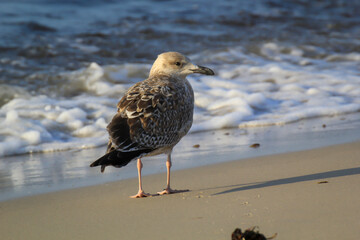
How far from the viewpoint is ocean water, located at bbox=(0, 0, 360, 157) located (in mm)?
7973

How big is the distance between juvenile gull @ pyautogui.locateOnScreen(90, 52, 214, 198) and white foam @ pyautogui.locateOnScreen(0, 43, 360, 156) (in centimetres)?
226

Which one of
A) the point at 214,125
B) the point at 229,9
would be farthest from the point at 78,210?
the point at 229,9

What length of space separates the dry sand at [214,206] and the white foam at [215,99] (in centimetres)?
224

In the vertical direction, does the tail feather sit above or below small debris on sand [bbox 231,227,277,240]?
above

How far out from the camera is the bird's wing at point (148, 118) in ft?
15.0

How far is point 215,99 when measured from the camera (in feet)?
29.8

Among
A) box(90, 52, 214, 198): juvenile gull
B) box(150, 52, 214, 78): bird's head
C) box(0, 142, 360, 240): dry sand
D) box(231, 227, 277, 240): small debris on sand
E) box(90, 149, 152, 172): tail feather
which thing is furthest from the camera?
box(150, 52, 214, 78): bird's head

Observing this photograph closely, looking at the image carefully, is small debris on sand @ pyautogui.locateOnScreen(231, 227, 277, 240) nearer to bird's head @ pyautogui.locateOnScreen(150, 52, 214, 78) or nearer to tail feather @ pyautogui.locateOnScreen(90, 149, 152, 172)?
tail feather @ pyautogui.locateOnScreen(90, 149, 152, 172)

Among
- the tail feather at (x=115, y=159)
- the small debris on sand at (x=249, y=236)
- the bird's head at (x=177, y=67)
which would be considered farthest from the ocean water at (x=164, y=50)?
the small debris on sand at (x=249, y=236)

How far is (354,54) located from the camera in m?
12.9

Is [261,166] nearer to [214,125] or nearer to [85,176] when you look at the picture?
[85,176]

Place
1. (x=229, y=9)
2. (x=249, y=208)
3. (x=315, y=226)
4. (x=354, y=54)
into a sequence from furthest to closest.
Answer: (x=229, y=9) < (x=354, y=54) < (x=249, y=208) < (x=315, y=226)

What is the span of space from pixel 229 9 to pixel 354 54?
5.56 m

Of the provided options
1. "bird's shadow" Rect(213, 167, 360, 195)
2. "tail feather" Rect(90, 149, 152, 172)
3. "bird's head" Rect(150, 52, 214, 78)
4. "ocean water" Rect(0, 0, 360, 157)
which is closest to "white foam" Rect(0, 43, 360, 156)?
"ocean water" Rect(0, 0, 360, 157)
